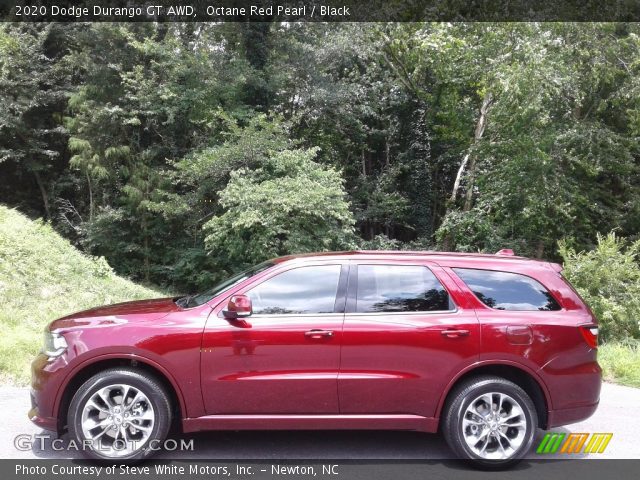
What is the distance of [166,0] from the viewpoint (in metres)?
20.7

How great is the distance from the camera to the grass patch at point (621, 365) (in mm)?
7047

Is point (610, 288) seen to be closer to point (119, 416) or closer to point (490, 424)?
point (490, 424)

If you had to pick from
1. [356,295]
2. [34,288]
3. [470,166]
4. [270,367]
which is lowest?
[34,288]

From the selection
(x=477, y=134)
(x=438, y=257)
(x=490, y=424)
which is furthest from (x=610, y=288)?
(x=477, y=134)

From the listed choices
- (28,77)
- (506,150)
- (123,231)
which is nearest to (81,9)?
(28,77)

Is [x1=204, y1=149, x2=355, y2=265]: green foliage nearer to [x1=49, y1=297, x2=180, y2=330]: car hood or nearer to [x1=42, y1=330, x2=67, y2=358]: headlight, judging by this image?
[x1=49, y1=297, x2=180, y2=330]: car hood

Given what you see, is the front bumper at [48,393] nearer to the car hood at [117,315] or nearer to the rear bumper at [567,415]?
the car hood at [117,315]

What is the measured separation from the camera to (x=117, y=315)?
4.50m

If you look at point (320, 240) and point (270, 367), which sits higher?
point (320, 240)

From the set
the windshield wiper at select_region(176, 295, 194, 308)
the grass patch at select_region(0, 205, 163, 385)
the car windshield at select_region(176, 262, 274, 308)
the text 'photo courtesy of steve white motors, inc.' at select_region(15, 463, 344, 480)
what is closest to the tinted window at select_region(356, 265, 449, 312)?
the car windshield at select_region(176, 262, 274, 308)

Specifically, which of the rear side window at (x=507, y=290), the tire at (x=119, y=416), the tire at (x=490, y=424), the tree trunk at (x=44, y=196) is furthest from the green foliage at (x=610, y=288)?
the tree trunk at (x=44, y=196)

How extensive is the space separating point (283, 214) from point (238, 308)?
11789mm

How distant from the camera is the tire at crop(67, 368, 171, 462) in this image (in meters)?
4.21

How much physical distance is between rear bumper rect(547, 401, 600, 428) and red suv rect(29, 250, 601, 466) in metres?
0.01
